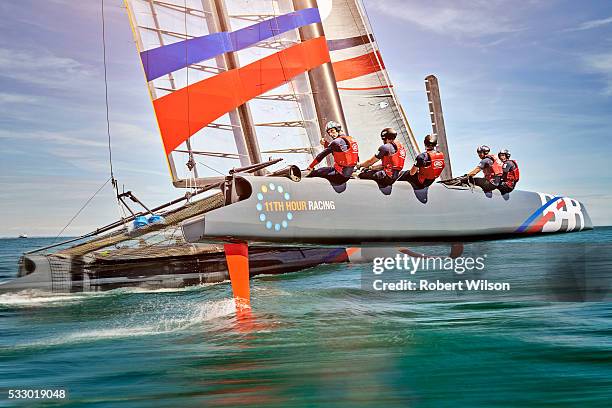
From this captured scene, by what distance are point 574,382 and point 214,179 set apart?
9.96 meters

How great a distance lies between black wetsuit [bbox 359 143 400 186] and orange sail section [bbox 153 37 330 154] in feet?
16.2

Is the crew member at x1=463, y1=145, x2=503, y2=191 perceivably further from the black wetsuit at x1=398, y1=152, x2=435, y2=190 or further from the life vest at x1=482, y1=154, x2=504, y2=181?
the black wetsuit at x1=398, y1=152, x2=435, y2=190

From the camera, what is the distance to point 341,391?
4.93 meters

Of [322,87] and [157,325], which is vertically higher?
[322,87]

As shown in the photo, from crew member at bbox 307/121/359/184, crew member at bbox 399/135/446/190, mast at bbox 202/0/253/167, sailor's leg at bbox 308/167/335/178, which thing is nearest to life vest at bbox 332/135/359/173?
crew member at bbox 307/121/359/184

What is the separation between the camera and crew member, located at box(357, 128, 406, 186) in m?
9.18

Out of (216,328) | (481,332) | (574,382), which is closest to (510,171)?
(481,332)

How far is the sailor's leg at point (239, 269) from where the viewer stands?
8312mm

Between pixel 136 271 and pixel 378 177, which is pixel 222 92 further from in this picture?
pixel 378 177

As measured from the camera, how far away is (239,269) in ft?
27.6

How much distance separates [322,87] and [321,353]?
8307 mm

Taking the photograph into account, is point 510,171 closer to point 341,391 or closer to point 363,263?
point 363,263

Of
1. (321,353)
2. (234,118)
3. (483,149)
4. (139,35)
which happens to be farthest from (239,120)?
(321,353)

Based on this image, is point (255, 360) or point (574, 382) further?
point (255, 360)
